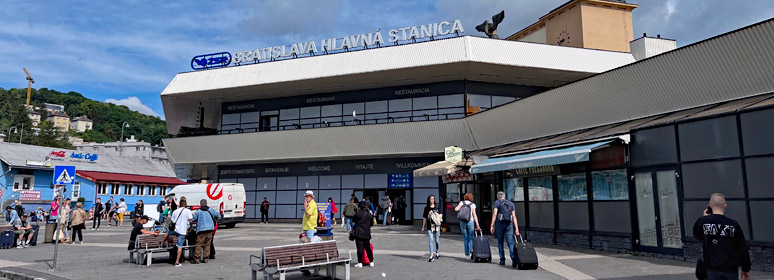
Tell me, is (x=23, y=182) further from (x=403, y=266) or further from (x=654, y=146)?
(x=654, y=146)

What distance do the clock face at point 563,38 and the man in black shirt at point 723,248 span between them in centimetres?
2946

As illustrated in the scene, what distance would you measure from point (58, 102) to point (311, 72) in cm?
17928

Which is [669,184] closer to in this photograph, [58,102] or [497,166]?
[497,166]

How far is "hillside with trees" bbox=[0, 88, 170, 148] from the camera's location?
Answer: 8775cm

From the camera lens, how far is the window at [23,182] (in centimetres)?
4059

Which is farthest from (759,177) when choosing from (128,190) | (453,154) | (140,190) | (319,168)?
(140,190)

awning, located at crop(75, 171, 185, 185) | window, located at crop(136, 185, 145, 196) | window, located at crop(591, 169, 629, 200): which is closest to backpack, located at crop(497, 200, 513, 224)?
window, located at crop(591, 169, 629, 200)

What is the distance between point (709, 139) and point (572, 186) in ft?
15.1

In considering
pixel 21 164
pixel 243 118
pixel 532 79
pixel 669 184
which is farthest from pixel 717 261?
pixel 21 164

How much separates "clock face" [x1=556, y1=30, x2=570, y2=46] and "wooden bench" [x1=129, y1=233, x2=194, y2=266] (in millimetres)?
28168

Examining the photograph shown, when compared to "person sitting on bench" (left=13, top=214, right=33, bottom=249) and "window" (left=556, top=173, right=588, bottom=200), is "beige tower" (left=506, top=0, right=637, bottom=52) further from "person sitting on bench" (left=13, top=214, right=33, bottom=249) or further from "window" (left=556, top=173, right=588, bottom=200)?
"person sitting on bench" (left=13, top=214, right=33, bottom=249)

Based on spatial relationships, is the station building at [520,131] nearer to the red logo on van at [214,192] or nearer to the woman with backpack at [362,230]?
the red logo on van at [214,192]

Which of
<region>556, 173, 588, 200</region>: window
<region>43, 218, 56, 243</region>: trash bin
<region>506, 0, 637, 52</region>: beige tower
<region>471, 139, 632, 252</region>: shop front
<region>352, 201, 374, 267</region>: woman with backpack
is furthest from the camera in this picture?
<region>506, 0, 637, 52</region>: beige tower

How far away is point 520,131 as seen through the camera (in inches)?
794
